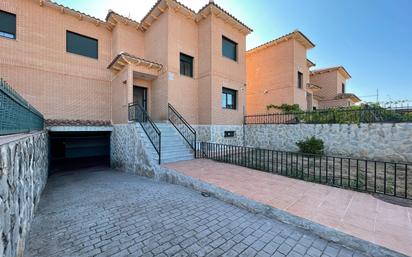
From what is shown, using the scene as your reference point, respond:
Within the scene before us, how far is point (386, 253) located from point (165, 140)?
7602 millimetres

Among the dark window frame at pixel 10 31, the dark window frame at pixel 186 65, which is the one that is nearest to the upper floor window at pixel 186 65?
the dark window frame at pixel 186 65

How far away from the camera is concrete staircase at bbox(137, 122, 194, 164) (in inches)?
298

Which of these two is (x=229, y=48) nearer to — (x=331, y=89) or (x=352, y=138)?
(x=352, y=138)

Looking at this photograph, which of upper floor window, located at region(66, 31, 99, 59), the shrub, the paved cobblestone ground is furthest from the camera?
upper floor window, located at region(66, 31, 99, 59)

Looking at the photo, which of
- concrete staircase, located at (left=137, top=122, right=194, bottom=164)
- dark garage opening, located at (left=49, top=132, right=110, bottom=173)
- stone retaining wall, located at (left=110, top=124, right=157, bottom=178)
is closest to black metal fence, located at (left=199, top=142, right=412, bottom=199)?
concrete staircase, located at (left=137, top=122, right=194, bottom=164)

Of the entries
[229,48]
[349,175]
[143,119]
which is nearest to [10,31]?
[143,119]

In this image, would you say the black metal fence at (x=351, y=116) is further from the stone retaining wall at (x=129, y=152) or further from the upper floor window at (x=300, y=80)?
the stone retaining wall at (x=129, y=152)

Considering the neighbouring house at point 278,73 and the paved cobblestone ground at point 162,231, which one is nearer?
the paved cobblestone ground at point 162,231

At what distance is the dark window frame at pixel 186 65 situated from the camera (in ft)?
35.8

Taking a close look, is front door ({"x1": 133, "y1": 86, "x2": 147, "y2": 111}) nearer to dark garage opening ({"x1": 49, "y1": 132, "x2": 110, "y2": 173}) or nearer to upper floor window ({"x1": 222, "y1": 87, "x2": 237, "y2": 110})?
dark garage opening ({"x1": 49, "y1": 132, "x2": 110, "y2": 173})

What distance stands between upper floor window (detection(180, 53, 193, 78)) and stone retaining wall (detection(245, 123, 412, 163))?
592 centimetres

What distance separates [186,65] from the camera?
11148mm

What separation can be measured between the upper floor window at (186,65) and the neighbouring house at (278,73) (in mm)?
7508

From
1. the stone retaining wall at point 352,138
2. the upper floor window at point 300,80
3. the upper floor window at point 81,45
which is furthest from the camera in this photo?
the upper floor window at point 300,80
